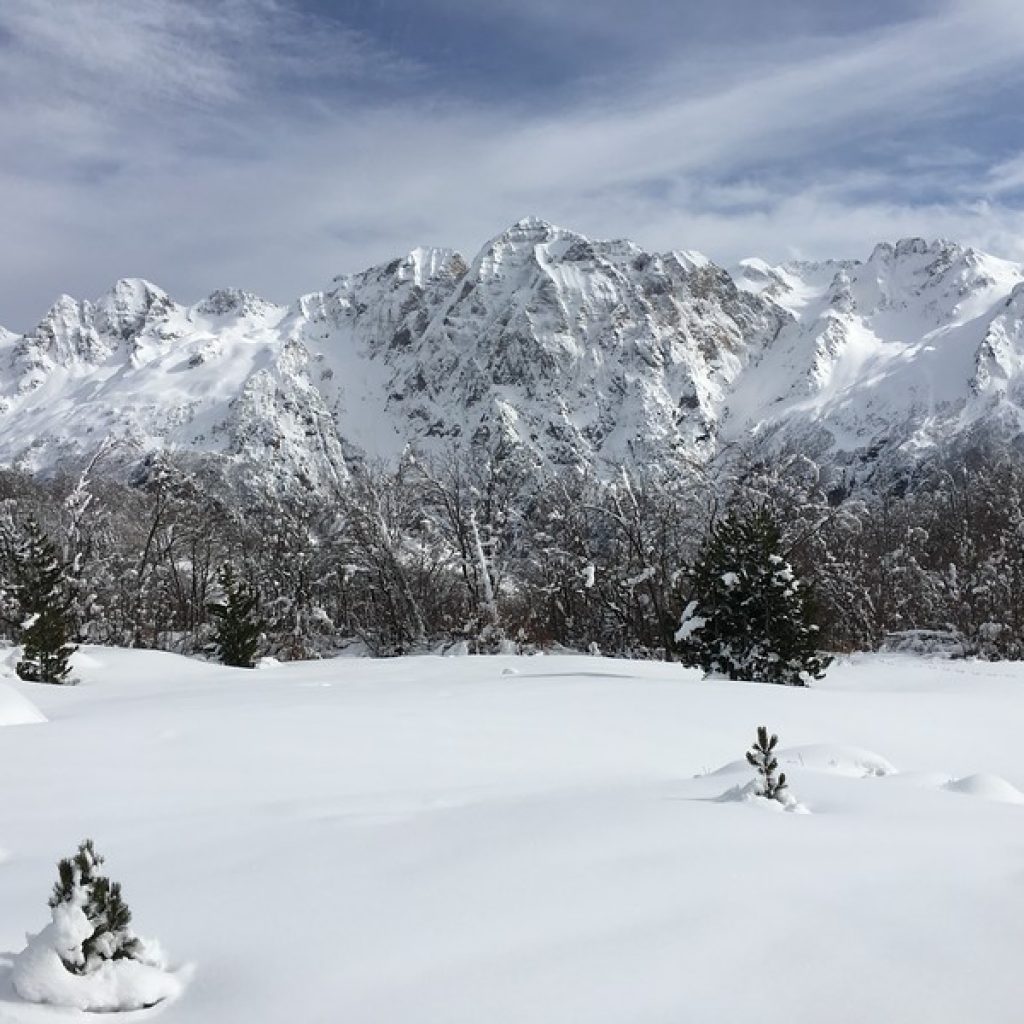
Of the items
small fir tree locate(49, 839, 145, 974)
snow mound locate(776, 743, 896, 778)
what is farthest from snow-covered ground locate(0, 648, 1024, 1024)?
small fir tree locate(49, 839, 145, 974)

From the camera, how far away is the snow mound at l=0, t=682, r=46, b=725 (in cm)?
859

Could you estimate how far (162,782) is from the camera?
589cm

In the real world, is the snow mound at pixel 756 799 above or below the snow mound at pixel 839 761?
above

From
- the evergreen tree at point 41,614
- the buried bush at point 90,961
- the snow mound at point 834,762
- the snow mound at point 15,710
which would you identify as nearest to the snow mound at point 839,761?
the snow mound at point 834,762

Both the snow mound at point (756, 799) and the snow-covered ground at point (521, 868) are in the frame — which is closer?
the snow-covered ground at point (521, 868)

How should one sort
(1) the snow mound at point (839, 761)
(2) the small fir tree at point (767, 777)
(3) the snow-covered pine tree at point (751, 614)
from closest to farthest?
(2) the small fir tree at point (767, 777) < (1) the snow mound at point (839, 761) < (3) the snow-covered pine tree at point (751, 614)

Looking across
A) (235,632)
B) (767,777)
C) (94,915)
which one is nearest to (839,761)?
(767,777)

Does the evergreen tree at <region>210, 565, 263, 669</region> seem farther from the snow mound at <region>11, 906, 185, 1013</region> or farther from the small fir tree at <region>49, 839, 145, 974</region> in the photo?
the snow mound at <region>11, 906, 185, 1013</region>

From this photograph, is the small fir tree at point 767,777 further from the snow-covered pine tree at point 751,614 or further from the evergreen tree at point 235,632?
the evergreen tree at point 235,632

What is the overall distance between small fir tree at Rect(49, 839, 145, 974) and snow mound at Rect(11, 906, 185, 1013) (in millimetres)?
28

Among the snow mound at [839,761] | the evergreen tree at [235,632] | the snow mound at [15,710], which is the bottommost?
the evergreen tree at [235,632]

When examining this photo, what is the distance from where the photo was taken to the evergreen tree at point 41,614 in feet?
51.1

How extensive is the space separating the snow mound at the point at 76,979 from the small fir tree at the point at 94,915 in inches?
1.1

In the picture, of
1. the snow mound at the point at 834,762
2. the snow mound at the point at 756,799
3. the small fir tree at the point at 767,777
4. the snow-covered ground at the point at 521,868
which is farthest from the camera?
the snow mound at the point at 834,762
